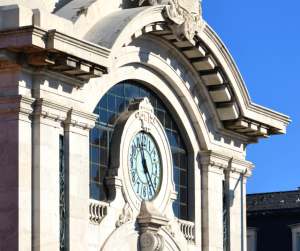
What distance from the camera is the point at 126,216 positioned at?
26844mm

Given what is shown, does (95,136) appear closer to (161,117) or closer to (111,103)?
(111,103)

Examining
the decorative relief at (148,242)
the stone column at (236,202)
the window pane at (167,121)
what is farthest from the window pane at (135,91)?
the stone column at (236,202)

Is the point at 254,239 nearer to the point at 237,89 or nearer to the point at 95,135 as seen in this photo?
the point at 237,89

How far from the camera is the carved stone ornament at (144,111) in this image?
28.1 metres

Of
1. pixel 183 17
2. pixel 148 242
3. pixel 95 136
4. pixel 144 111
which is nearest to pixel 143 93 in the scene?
pixel 144 111

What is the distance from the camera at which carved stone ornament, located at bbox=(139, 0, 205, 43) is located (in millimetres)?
28016

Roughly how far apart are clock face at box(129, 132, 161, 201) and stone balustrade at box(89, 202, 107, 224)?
174cm

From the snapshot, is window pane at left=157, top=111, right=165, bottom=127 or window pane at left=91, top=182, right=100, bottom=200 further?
window pane at left=157, top=111, right=165, bottom=127

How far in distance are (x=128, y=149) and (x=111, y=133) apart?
28.0 inches

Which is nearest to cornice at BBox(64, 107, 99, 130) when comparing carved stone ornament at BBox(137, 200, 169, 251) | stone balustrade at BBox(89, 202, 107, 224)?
stone balustrade at BBox(89, 202, 107, 224)

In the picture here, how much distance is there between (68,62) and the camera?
23516mm

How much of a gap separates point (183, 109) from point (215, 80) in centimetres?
145

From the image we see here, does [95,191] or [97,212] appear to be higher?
[95,191]

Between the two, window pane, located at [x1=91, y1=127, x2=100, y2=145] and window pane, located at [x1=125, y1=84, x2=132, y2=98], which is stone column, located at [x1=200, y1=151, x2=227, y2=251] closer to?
window pane, located at [x1=125, y1=84, x2=132, y2=98]
